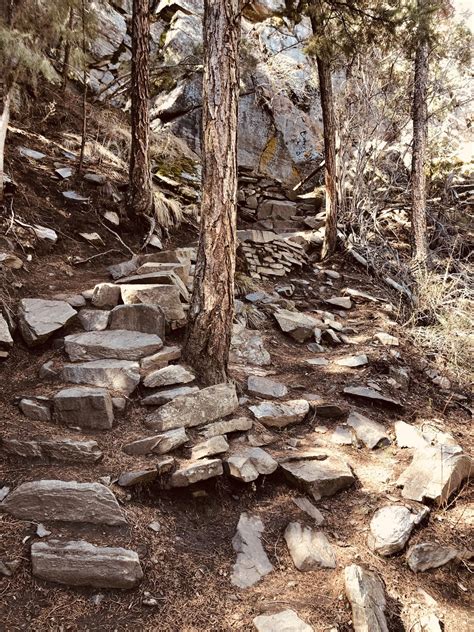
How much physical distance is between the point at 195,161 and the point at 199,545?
31.5 ft

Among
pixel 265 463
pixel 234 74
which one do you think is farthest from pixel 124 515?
pixel 234 74

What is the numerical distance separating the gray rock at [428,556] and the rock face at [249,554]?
95cm

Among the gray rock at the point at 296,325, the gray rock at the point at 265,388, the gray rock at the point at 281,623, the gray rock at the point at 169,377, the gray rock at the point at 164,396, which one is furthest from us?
the gray rock at the point at 296,325

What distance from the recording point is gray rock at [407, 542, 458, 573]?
2906mm

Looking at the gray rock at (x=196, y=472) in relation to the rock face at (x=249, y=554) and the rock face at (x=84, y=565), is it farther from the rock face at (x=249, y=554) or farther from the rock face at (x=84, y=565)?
the rock face at (x=84, y=565)

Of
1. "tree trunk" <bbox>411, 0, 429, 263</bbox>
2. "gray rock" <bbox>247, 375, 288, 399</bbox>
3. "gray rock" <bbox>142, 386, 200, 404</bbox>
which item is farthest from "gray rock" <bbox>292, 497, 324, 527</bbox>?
"tree trunk" <bbox>411, 0, 429, 263</bbox>

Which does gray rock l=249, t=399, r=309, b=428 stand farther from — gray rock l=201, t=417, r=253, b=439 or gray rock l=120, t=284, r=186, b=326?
gray rock l=120, t=284, r=186, b=326

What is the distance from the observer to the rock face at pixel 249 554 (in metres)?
2.73

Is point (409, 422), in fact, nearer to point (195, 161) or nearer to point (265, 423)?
point (265, 423)

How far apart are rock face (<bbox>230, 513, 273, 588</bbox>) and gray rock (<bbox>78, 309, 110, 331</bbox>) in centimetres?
254

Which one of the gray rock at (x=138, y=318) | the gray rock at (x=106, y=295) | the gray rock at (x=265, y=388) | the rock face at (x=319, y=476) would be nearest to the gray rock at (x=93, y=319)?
the gray rock at (x=138, y=318)

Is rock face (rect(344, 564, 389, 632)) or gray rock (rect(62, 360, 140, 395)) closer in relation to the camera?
rock face (rect(344, 564, 389, 632))

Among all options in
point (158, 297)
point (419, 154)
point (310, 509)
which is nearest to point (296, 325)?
point (158, 297)

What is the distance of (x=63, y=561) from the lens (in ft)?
7.97
